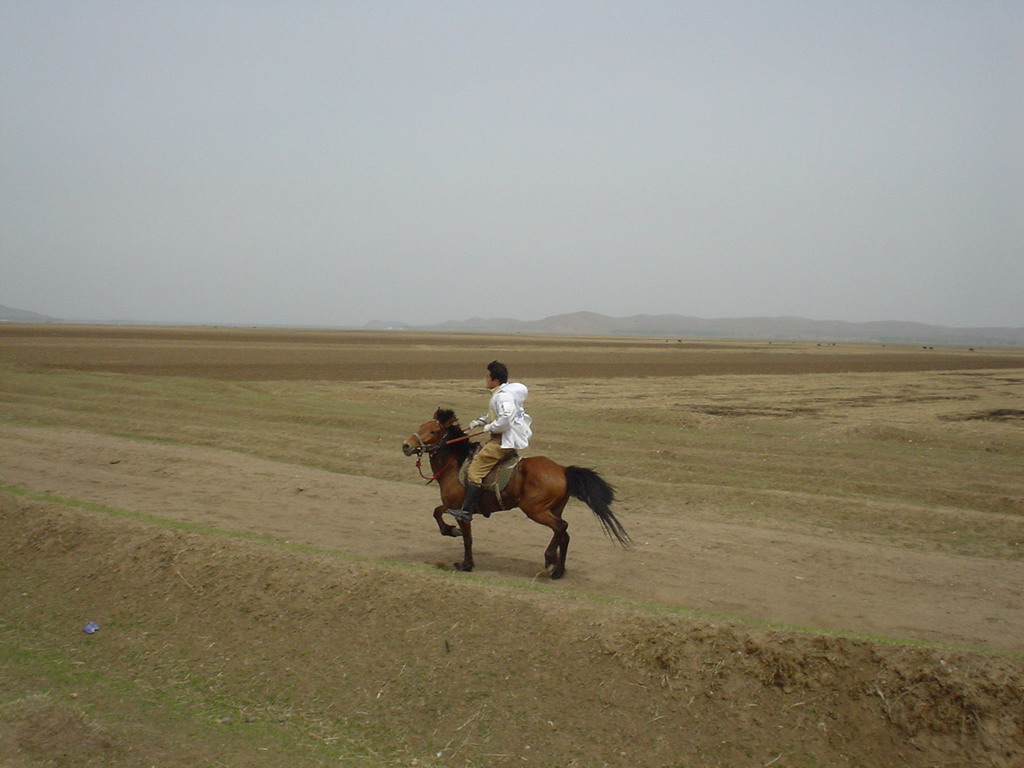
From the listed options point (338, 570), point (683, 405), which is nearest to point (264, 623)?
point (338, 570)

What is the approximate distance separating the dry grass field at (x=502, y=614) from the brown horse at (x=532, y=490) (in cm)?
54

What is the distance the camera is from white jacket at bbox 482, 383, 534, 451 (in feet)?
29.5

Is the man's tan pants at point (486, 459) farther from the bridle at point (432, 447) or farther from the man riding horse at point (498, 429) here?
the bridle at point (432, 447)

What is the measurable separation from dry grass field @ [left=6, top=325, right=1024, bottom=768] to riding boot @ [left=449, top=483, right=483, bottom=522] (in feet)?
2.32

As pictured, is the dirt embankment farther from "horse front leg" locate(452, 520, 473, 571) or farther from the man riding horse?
the man riding horse

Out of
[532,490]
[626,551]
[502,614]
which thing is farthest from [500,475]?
[626,551]

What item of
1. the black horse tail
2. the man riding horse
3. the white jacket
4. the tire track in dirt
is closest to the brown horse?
the black horse tail

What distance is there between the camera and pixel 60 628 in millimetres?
8430

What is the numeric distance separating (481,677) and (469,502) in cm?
264

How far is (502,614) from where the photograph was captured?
766 cm

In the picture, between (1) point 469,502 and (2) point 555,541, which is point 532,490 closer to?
(2) point 555,541

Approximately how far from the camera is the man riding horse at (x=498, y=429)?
9.02m

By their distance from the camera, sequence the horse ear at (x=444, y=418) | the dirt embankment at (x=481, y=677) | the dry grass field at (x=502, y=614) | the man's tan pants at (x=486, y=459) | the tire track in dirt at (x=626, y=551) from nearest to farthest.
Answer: the dirt embankment at (x=481, y=677)
the dry grass field at (x=502, y=614)
the tire track in dirt at (x=626, y=551)
the man's tan pants at (x=486, y=459)
the horse ear at (x=444, y=418)

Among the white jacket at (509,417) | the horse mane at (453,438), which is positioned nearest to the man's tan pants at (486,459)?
the white jacket at (509,417)
